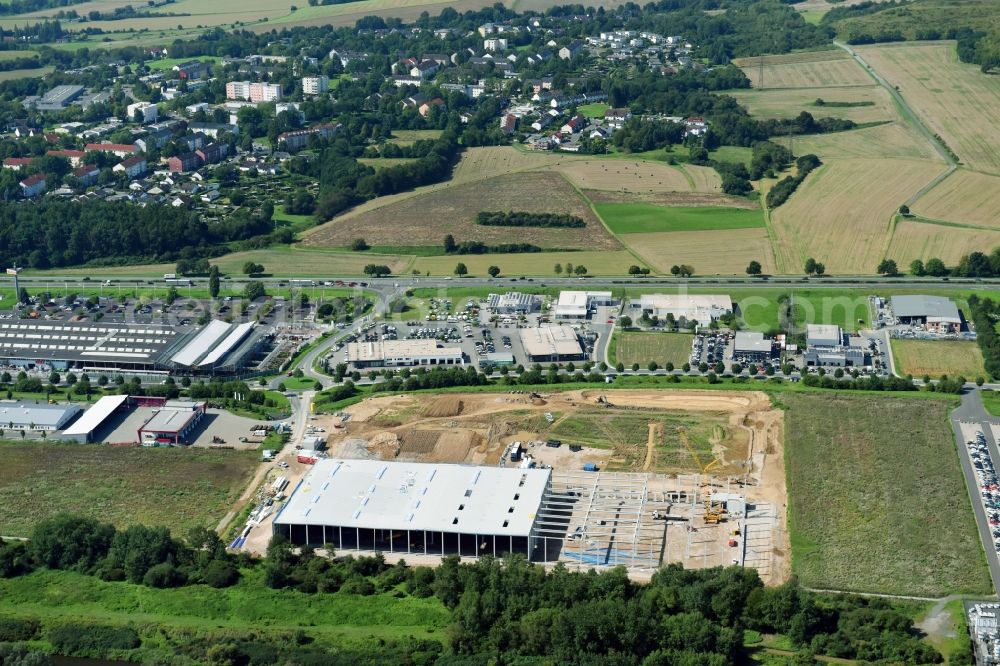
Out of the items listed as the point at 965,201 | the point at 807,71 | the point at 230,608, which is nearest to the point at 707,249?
the point at 965,201

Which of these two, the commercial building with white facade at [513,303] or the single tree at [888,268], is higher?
the single tree at [888,268]

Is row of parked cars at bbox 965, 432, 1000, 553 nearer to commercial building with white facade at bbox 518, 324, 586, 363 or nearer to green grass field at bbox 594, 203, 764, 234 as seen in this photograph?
commercial building with white facade at bbox 518, 324, 586, 363

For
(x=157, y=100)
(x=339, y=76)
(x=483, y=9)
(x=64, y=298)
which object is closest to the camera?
(x=64, y=298)

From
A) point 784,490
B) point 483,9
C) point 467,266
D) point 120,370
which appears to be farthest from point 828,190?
point 483,9

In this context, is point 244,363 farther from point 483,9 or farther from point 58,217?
point 483,9

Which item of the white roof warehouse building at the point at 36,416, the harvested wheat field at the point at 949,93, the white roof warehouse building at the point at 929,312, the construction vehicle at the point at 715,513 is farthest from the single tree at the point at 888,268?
the white roof warehouse building at the point at 36,416

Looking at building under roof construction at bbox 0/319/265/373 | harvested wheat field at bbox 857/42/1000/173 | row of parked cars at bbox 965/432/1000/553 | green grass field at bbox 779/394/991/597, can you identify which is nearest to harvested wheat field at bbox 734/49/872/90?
harvested wheat field at bbox 857/42/1000/173

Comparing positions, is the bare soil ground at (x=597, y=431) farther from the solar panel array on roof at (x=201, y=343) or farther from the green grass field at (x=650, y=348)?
the solar panel array on roof at (x=201, y=343)
